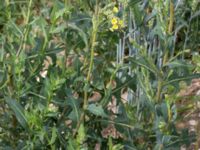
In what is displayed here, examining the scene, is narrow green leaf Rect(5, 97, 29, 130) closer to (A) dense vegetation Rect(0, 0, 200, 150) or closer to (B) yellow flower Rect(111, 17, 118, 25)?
(A) dense vegetation Rect(0, 0, 200, 150)

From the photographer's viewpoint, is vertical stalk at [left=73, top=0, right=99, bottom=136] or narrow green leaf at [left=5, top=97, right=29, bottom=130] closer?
vertical stalk at [left=73, top=0, right=99, bottom=136]

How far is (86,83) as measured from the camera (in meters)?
1.91

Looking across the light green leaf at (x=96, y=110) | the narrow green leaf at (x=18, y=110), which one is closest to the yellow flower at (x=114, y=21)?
the light green leaf at (x=96, y=110)

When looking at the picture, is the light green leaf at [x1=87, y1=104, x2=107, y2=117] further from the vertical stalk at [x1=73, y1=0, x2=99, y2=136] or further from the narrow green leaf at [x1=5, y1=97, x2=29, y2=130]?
the narrow green leaf at [x1=5, y1=97, x2=29, y2=130]

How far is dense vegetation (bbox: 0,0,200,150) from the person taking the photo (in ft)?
6.23

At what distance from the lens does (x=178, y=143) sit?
2.08 meters

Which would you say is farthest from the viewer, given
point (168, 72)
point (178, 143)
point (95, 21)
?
point (178, 143)

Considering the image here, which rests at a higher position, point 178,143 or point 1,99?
point 1,99

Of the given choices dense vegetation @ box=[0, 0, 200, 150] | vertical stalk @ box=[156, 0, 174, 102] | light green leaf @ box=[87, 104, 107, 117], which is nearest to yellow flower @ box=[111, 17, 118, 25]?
dense vegetation @ box=[0, 0, 200, 150]

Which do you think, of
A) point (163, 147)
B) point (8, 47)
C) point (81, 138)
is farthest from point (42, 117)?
point (163, 147)

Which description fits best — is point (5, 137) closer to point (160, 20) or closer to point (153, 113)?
point (153, 113)

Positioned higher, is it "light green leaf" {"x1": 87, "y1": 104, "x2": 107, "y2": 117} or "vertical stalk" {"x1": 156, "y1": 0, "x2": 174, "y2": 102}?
"vertical stalk" {"x1": 156, "y1": 0, "x2": 174, "y2": 102}

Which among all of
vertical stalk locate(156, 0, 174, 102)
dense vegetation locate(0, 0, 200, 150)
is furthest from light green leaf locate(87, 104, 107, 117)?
vertical stalk locate(156, 0, 174, 102)

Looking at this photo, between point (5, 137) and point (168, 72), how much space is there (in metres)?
0.68
